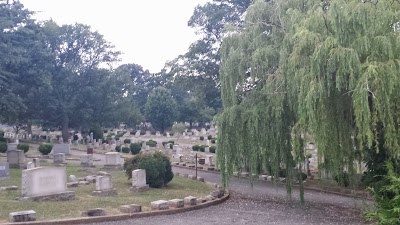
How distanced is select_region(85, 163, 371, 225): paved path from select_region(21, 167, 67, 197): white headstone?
12.7ft

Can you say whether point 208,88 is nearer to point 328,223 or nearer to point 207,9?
point 207,9

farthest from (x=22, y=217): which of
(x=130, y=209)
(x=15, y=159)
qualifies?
(x=15, y=159)

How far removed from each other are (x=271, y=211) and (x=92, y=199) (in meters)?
5.76

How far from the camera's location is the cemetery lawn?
44.7 ft

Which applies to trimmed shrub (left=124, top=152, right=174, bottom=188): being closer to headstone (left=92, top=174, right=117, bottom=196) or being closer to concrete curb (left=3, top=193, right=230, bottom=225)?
headstone (left=92, top=174, right=117, bottom=196)

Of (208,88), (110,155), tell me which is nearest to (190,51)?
(208,88)

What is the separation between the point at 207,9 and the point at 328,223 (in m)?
18.4

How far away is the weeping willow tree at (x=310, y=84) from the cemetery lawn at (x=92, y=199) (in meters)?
3.24

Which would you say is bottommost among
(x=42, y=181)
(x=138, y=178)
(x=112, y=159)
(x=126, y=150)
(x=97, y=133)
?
(x=138, y=178)

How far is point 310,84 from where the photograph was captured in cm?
1168

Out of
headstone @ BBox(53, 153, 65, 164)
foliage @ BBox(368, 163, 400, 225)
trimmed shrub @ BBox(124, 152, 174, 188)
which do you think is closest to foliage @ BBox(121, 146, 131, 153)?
headstone @ BBox(53, 153, 65, 164)

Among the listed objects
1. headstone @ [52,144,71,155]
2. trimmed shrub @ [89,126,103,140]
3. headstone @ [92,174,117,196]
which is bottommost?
headstone @ [92,174,117,196]

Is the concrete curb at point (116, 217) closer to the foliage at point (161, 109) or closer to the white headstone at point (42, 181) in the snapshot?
the white headstone at point (42, 181)

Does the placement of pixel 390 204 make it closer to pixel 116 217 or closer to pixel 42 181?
pixel 116 217
